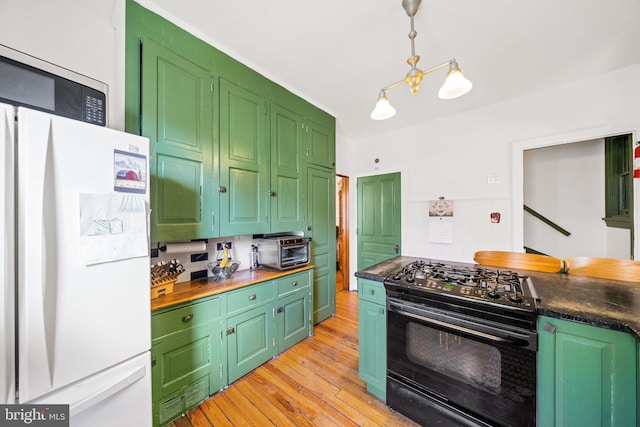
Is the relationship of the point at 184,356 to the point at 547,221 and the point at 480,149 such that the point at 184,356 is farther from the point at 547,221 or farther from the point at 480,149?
the point at 547,221

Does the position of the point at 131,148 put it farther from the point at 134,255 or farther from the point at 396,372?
the point at 396,372

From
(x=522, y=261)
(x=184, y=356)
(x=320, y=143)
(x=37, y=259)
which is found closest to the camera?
(x=37, y=259)

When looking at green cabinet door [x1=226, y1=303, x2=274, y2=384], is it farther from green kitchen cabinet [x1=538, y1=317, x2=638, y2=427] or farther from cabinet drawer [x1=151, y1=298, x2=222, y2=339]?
green kitchen cabinet [x1=538, y1=317, x2=638, y2=427]

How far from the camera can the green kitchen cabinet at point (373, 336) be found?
5.18 ft

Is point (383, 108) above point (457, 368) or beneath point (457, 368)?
above

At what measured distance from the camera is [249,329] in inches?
74.5

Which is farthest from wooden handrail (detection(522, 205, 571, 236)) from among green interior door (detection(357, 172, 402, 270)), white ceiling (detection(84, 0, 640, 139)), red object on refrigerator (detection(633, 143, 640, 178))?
green interior door (detection(357, 172, 402, 270))

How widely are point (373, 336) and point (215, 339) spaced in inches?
46.4

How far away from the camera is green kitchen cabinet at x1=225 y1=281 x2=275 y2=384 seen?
5.79 feet

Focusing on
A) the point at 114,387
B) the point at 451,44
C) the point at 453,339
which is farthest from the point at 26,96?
the point at 451,44

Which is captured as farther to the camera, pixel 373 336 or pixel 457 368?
pixel 373 336

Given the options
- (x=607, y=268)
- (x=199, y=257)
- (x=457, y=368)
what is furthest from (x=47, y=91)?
(x=607, y=268)

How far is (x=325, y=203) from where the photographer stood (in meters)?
2.87

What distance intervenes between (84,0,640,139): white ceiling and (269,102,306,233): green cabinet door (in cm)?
40
